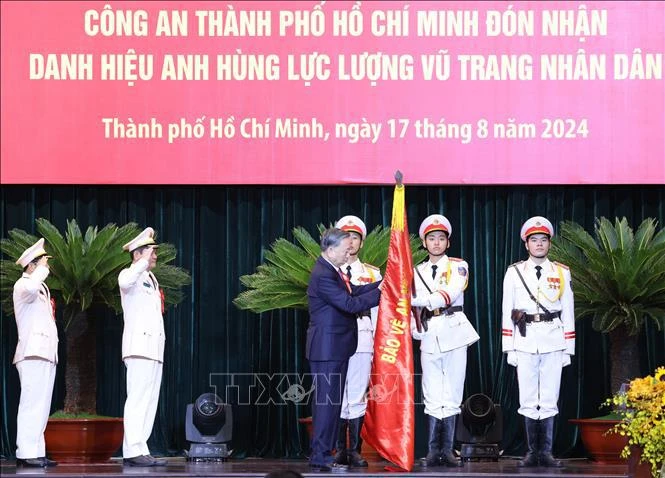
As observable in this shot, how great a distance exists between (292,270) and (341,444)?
159 cm

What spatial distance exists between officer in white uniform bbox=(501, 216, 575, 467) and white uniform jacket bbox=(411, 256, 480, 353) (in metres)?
0.32

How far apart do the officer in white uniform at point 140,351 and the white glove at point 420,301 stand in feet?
5.81

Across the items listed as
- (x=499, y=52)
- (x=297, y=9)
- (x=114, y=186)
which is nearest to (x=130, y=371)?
(x=114, y=186)

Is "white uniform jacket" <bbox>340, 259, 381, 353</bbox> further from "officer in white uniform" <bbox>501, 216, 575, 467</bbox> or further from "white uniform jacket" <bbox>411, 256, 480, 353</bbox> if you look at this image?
"officer in white uniform" <bbox>501, 216, 575, 467</bbox>

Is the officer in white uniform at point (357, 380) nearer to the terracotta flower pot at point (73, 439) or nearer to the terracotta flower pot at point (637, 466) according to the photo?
the terracotta flower pot at point (637, 466)

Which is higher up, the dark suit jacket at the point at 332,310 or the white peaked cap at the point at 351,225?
the white peaked cap at the point at 351,225

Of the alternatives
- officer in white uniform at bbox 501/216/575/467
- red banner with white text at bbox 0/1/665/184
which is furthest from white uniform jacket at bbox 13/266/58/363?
officer in white uniform at bbox 501/216/575/467

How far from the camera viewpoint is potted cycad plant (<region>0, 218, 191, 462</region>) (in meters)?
8.75

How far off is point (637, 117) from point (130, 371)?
462cm

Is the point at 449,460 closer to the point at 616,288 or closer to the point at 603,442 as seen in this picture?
the point at 603,442

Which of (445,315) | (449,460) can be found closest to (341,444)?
(449,460)

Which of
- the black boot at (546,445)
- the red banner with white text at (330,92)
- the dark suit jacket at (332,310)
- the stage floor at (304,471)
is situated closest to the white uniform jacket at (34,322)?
the stage floor at (304,471)

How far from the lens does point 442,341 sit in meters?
7.95

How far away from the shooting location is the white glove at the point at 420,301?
793 centimetres
